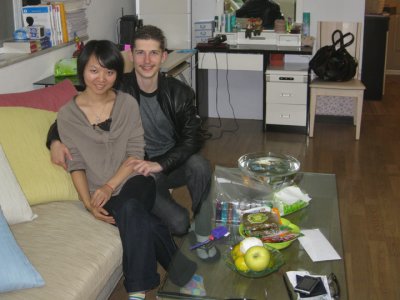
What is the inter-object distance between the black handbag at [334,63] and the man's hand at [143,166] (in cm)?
258

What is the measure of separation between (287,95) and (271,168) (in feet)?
7.11

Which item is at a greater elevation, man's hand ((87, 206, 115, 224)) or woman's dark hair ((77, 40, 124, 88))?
woman's dark hair ((77, 40, 124, 88))

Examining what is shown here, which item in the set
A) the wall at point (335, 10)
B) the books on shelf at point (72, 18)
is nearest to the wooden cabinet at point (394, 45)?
the wall at point (335, 10)

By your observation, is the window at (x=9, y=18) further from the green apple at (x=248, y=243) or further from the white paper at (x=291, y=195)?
the green apple at (x=248, y=243)

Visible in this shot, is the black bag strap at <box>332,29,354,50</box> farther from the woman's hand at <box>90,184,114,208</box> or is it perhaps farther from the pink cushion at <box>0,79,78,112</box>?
the woman's hand at <box>90,184,114,208</box>

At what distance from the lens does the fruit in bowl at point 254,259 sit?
1.87 m

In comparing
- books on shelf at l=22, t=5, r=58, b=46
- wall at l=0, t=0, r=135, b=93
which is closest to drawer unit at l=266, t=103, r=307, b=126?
wall at l=0, t=0, r=135, b=93

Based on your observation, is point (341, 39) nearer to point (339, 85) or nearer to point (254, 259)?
point (339, 85)

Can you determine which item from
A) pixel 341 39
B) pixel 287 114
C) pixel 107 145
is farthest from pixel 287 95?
pixel 107 145

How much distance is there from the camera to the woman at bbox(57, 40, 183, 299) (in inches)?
90.0

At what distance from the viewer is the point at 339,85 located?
461cm

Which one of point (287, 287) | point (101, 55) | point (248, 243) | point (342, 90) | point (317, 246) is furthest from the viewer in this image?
point (342, 90)

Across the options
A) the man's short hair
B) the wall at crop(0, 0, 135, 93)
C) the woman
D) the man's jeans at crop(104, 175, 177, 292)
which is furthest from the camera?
the wall at crop(0, 0, 135, 93)

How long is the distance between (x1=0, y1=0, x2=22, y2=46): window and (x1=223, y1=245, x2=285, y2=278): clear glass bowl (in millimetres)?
2195
